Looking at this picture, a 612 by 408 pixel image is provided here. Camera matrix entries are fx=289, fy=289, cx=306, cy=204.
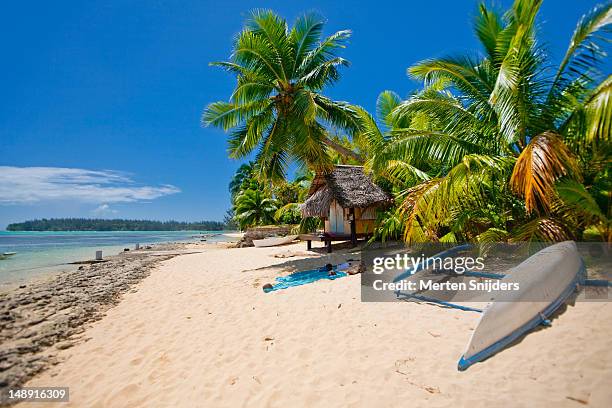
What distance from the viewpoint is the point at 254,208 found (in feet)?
89.4

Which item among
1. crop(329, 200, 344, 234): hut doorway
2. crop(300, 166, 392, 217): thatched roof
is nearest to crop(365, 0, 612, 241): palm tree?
crop(300, 166, 392, 217): thatched roof

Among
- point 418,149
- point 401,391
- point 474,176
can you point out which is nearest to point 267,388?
point 401,391

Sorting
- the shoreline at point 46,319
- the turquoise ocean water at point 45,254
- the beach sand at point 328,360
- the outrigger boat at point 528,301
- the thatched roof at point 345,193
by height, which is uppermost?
the thatched roof at point 345,193

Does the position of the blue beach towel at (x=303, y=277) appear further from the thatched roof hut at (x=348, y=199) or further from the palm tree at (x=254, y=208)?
the palm tree at (x=254, y=208)

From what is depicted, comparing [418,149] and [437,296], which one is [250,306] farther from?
[418,149]

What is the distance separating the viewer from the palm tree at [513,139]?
4352 mm

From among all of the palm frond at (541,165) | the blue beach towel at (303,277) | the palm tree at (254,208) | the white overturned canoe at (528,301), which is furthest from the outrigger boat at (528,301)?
the palm tree at (254,208)

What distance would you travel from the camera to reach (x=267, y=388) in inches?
112

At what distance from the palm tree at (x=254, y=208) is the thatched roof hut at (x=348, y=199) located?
13951 mm

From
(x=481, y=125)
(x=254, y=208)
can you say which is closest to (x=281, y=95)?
(x=481, y=125)

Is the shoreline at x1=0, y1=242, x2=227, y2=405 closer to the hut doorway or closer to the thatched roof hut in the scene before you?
the thatched roof hut

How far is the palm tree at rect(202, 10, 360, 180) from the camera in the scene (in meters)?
Answer: 9.53

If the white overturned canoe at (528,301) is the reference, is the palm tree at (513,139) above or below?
above

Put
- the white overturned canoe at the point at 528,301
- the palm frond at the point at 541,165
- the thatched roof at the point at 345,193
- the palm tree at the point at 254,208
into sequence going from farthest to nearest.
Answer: the palm tree at the point at 254,208
the thatched roof at the point at 345,193
the palm frond at the point at 541,165
the white overturned canoe at the point at 528,301
